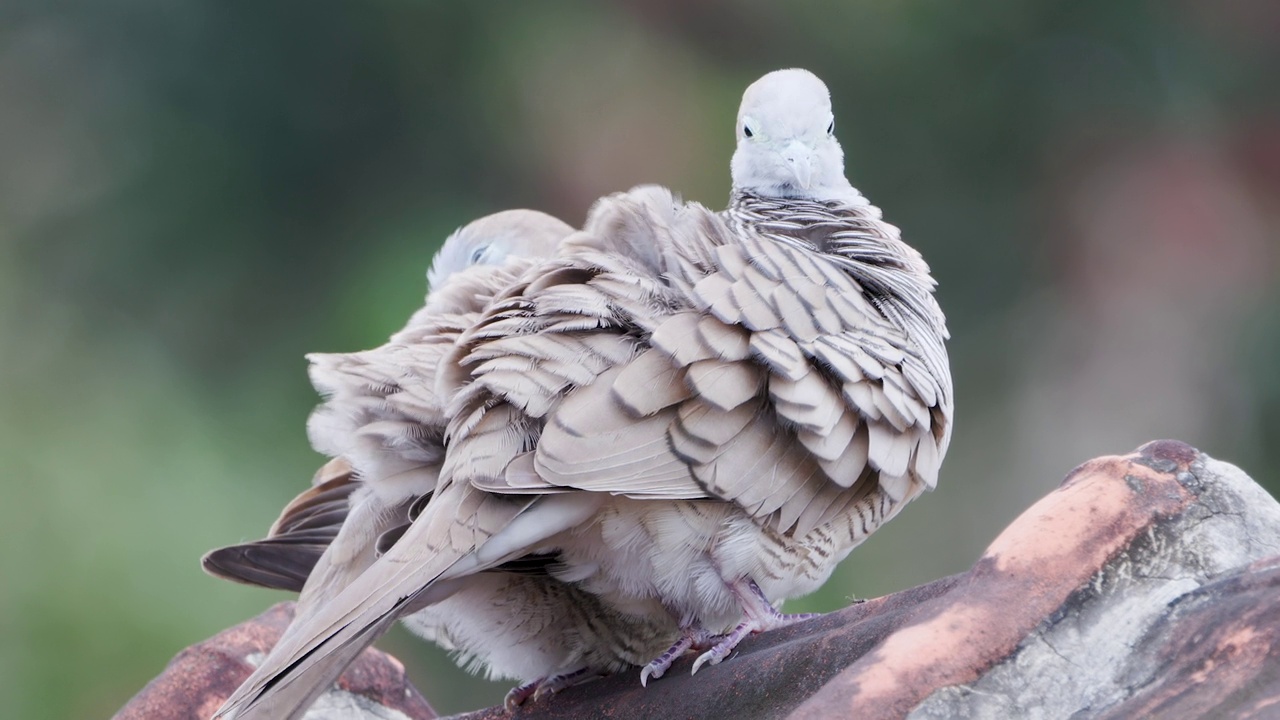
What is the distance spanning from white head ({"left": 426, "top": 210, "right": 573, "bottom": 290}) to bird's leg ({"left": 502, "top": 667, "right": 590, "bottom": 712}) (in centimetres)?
103

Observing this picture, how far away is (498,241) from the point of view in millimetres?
3018

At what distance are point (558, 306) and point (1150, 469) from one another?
84cm

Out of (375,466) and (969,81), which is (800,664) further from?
(969,81)

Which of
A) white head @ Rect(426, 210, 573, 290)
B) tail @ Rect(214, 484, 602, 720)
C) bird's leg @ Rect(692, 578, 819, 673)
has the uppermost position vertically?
white head @ Rect(426, 210, 573, 290)

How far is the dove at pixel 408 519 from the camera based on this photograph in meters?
2.06

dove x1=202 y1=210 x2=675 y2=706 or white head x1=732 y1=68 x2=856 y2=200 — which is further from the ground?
white head x1=732 y1=68 x2=856 y2=200

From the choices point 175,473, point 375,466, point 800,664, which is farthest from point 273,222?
point 800,664

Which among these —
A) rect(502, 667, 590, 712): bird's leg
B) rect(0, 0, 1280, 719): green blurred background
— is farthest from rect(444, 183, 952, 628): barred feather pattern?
rect(0, 0, 1280, 719): green blurred background

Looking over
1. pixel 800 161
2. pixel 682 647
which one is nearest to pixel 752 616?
pixel 682 647

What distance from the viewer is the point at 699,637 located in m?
2.01

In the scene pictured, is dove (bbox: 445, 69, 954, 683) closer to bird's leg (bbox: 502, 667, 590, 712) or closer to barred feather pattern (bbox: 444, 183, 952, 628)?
barred feather pattern (bbox: 444, 183, 952, 628)

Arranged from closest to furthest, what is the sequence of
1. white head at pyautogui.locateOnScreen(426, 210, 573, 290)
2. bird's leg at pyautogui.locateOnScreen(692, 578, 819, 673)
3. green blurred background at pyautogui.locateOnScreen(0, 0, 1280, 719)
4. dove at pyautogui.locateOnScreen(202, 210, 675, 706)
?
bird's leg at pyautogui.locateOnScreen(692, 578, 819, 673) < dove at pyautogui.locateOnScreen(202, 210, 675, 706) < white head at pyautogui.locateOnScreen(426, 210, 573, 290) < green blurred background at pyautogui.locateOnScreen(0, 0, 1280, 719)

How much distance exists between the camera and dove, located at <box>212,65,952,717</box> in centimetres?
174

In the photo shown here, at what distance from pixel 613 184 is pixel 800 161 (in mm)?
4427
